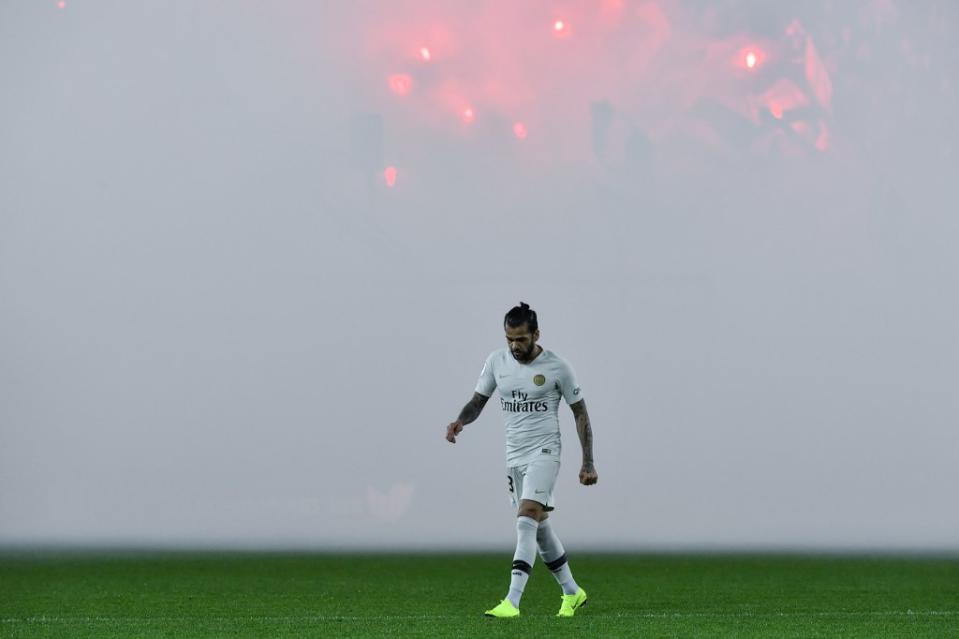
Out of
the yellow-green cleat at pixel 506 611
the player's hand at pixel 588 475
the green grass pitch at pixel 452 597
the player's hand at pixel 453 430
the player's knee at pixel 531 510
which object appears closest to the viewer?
the green grass pitch at pixel 452 597

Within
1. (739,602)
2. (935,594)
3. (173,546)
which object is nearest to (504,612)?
(739,602)

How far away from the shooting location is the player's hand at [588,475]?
8852mm

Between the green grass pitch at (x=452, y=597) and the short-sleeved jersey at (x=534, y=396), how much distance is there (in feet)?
3.31

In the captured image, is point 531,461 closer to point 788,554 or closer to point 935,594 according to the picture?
point 935,594

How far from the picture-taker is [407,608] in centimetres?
1007

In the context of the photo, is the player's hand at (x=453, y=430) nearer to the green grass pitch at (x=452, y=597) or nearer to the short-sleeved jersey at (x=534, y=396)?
the short-sleeved jersey at (x=534, y=396)

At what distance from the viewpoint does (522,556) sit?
8859 millimetres

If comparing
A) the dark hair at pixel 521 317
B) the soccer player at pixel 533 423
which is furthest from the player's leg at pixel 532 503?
the dark hair at pixel 521 317

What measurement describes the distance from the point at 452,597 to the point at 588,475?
277 centimetres

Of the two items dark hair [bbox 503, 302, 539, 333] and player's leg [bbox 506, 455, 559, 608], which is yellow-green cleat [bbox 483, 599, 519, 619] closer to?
player's leg [bbox 506, 455, 559, 608]

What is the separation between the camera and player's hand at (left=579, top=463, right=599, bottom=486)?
29.0ft

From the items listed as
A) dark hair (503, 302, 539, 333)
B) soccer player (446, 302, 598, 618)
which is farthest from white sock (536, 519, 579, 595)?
dark hair (503, 302, 539, 333)

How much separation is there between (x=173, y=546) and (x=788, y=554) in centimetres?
915

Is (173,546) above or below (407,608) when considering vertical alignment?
above
